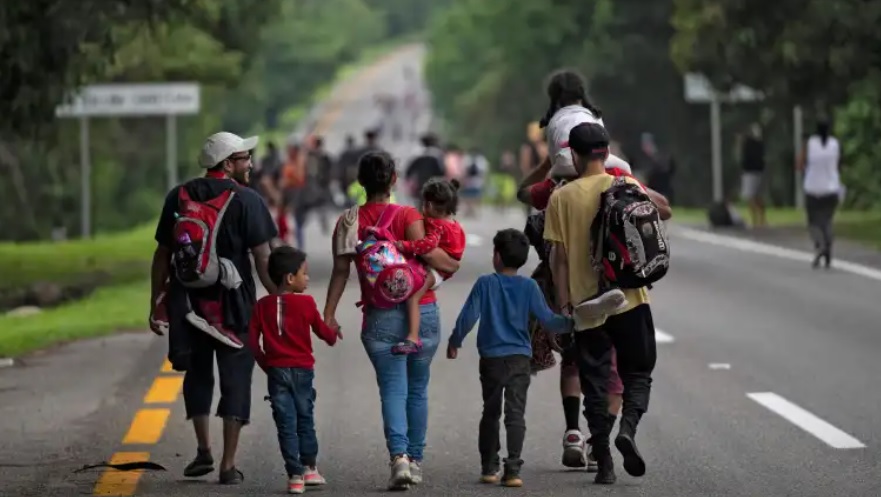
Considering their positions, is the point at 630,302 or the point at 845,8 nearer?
the point at 630,302

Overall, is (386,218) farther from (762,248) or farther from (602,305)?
(762,248)

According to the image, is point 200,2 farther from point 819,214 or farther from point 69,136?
point 69,136

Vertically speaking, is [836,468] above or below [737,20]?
below

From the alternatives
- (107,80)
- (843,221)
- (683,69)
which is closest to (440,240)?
(843,221)

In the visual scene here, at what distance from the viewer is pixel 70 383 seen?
49.2 ft

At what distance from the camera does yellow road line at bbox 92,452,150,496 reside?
10256 millimetres

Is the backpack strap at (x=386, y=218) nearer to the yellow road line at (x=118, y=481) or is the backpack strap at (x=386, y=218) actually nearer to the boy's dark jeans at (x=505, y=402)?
the boy's dark jeans at (x=505, y=402)

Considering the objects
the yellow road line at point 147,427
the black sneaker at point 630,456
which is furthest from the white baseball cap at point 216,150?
the black sneaker at point 630,456

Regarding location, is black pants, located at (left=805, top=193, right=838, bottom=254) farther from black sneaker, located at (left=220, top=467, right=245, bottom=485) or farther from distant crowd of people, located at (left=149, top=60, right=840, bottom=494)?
black sneaker, located at (left=220, top=467, right=245, bottom=485)

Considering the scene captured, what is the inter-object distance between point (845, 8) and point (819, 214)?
831 centimetres

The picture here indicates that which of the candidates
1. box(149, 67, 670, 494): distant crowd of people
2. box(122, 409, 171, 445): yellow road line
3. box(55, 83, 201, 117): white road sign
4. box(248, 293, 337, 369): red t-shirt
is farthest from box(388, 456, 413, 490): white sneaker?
box(55, 83, 201, 117): white road sign

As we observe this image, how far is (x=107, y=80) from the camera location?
44.4 metres

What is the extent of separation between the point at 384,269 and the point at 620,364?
1.08 metres

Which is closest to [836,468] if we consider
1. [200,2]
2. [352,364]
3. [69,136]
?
[352,364]
